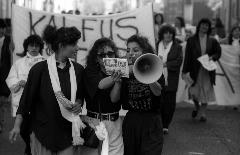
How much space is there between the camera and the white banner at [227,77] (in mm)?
10898

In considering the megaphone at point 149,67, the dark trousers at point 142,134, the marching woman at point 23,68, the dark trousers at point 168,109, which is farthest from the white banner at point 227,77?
the megaphone at point 149,67

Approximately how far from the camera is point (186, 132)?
813cm

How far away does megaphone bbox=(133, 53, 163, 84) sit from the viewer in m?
4.09

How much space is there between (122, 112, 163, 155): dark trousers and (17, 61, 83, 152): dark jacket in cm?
53

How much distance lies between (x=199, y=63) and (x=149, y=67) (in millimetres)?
4925

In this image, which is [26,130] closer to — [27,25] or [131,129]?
[131,129]

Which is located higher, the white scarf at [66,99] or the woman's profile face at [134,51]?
the woman's profile face at [134,51]

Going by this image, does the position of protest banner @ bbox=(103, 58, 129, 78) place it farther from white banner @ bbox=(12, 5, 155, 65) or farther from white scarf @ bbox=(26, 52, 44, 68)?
white banner @ bbox=(12, 5, 155, 65)

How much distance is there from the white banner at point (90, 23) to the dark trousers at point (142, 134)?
271 centimetres

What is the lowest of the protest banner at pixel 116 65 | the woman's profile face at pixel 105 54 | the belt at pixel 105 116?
the belt at pixel 105 116

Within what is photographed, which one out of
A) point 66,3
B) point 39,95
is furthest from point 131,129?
point 66,3

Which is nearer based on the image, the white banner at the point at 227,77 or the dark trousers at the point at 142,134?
the dark trousers at the point at 142,134

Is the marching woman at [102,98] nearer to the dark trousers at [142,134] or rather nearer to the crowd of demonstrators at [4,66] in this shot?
the dark trousers at [142,134]

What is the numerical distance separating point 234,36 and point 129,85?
23.9 ft
